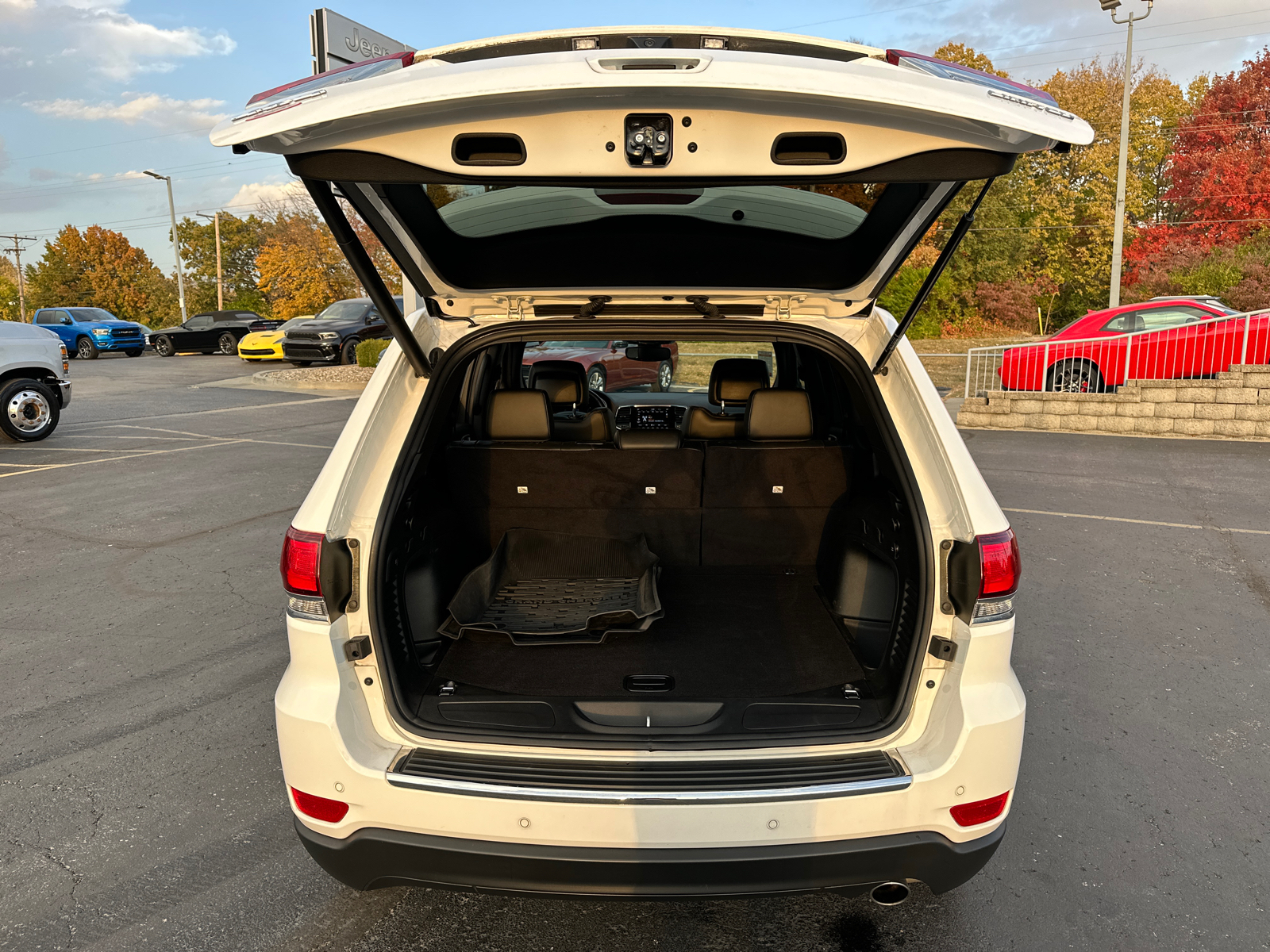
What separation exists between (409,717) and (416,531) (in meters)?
0.80

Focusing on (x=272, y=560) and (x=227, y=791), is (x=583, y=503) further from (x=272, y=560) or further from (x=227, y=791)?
(x=272, y=560)

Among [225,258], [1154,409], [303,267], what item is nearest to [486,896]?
[1154,409]

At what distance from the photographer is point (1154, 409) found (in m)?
11.8

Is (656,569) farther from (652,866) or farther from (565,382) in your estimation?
(652,866)

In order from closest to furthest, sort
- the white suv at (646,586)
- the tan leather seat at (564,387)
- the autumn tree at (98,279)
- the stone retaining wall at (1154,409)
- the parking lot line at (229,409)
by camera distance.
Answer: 1. the white suv at (646,586)
2. the tan leather seat at (564,387)
3. the stone retaining wall at (1154,409)
4. the parking lot line at (229,409)
5. the autumn tree at (98,279)

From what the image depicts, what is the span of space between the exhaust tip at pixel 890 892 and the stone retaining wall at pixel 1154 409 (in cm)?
1164

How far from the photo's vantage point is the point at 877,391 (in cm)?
257

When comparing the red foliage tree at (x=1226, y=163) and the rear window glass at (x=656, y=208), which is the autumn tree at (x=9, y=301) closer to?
the red foliage tree at (x=1226, y=163)

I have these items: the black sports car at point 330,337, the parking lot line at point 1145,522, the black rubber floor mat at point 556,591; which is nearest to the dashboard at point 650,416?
the black rubber floor mat at point 556,591

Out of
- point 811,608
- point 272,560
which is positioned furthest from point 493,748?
point 272,560

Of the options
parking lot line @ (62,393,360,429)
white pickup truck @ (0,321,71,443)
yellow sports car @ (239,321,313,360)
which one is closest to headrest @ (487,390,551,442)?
white pickup truck @ (0,321,71,443)

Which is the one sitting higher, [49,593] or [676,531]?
[676,531]

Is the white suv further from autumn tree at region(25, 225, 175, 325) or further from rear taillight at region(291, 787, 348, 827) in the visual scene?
autumn tree at region(25, 225, 175, 325)

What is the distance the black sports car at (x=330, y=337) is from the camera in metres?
20.8
